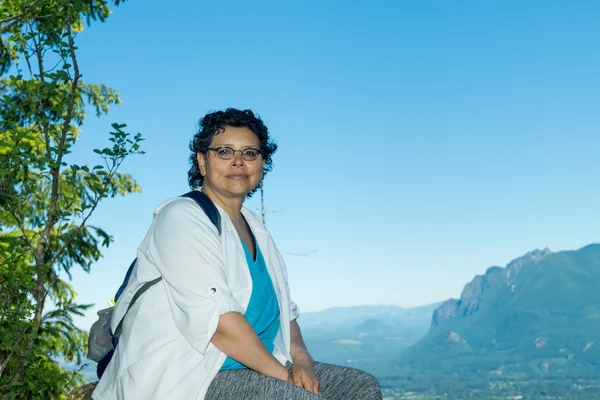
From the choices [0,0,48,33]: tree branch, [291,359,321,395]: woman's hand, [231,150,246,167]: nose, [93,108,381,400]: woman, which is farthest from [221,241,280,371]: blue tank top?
[0,0,48,33]: tree branch

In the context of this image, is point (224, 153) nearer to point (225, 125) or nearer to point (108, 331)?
point (225, 125)

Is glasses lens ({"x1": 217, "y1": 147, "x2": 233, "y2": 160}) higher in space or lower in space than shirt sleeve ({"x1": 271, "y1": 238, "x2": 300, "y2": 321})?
higher

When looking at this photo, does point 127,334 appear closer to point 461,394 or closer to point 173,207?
point 173,207

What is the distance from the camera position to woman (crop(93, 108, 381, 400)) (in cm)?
169

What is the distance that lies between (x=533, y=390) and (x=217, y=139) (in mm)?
193392

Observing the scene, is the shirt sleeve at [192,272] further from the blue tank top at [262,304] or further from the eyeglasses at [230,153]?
the eyeglasses at [230,153]

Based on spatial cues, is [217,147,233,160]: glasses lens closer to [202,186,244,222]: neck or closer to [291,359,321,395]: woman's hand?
[202,186,244,222]: neck

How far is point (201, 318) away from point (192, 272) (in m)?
0.13

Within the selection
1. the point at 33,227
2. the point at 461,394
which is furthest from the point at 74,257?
the point at 461,394

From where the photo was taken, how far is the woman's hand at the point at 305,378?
1.98 meters

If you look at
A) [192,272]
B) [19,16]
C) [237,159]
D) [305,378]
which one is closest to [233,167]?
[237,159]

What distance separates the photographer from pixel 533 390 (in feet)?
575

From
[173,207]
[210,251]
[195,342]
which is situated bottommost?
[195,342]

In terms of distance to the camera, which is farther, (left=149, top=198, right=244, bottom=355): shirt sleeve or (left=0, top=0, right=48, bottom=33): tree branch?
(left=0, top=0, right=48, bottom=33): tree branch
